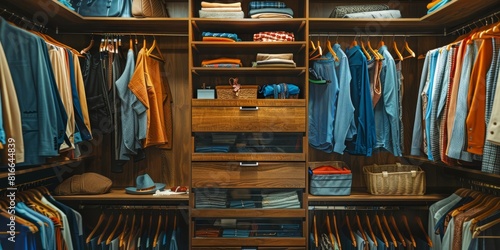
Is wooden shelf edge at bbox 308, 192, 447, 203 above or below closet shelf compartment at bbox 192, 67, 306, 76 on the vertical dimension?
below

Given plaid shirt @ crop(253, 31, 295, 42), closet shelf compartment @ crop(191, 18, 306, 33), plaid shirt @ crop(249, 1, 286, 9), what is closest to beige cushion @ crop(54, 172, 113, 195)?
closet shelf compartment @ crop(191, 18, 306, 33)

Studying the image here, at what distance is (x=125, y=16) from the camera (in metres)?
2.59

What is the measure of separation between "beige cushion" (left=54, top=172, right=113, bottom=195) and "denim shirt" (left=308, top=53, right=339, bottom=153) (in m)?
1.54

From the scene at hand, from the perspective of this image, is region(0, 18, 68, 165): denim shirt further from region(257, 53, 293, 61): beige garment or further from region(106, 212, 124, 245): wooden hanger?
region(257, 53, 293, 61): beige garment

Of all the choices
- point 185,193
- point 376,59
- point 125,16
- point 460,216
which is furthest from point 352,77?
point 125,16

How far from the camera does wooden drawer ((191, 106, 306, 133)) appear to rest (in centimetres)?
247

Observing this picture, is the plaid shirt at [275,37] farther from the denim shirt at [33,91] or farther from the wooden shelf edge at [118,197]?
the denim shirt at [33,91]

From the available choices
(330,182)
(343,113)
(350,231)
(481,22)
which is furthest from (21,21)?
(481,22)

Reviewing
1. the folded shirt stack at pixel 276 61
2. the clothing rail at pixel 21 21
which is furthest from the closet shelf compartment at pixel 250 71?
the clothing rail at pixel 21 21

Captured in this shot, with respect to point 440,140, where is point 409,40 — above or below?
above

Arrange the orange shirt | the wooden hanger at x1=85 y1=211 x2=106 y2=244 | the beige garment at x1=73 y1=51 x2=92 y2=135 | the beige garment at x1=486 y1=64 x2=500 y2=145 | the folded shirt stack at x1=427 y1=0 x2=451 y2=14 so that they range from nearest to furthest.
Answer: the beige garment at x1=486 y1=64 x2=500 y2=145
the orange shirt
the folded shirt stack at x1=427 y1=0 x2=451 y2=14
the beige garment at x1=73 y1=51 x2=92 y2=135
the wooden hanger at x1=85 y1=211 x2=106 y2=244

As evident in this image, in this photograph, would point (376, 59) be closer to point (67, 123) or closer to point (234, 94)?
point (234, 94)

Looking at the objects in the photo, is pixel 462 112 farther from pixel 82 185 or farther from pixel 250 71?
pixel 82 185

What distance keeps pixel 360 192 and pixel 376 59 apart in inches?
38.2
